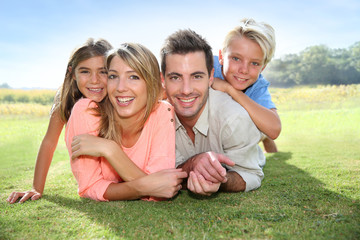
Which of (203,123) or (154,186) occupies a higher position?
(203,123)

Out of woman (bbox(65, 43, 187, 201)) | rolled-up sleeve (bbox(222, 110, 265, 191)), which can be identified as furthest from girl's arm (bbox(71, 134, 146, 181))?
rolled-up sleeve (bbox(222, 110, 265, 191))

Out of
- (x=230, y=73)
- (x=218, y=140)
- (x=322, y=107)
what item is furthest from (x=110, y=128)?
(x=322, y=107)

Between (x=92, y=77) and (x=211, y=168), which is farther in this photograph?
(x=92, y=77)

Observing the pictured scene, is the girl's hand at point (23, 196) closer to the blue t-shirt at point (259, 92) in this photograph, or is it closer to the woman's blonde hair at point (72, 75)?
the woman's blonde hair at point (72, 75)

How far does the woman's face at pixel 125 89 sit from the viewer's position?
11.6 feet

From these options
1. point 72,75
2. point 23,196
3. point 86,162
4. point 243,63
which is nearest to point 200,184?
point 86,162

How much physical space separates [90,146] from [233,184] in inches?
68.6

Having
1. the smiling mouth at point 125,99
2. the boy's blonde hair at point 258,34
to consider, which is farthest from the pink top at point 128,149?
the boy's blonde hair at point 258,34

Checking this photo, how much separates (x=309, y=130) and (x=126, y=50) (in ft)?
34.5

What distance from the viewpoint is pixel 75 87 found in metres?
4.47

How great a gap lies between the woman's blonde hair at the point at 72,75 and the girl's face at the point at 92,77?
0.07 meters

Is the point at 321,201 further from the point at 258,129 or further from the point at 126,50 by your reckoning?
the point at 126,50

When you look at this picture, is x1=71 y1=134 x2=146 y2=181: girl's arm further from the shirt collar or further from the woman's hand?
the shirt collar

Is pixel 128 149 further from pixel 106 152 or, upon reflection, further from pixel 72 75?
pixel 72 75
